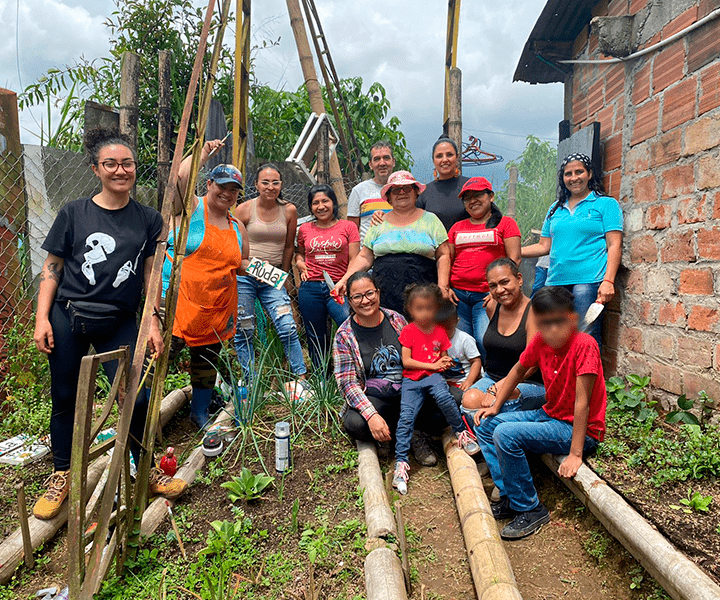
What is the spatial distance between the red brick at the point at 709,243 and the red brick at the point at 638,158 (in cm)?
81

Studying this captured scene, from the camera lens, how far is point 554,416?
9.45 feet

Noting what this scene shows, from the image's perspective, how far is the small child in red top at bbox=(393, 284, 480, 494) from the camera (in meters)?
3.30

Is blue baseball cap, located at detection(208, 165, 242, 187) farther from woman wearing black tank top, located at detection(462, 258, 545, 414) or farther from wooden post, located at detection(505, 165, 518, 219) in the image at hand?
wooden post, located at detection(505, 165, 518, 219)

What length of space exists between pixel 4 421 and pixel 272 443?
6.54 feet

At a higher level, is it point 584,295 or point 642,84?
point 642,84

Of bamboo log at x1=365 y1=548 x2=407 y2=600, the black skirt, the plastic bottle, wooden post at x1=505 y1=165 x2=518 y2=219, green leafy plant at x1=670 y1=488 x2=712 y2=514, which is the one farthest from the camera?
wooden post at x1=505 y1=165 x2=518 y2=219

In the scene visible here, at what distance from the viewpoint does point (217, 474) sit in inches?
123

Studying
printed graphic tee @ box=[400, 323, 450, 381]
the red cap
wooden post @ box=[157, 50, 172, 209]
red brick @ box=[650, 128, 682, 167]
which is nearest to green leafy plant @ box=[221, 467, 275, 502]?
printed graphic tee @ box=[400, 323, 450, 381]

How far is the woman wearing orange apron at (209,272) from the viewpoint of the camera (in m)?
3.40

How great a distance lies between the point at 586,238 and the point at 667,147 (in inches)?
32.2

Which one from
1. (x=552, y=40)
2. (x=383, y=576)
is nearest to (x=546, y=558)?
(x=383, y=576)

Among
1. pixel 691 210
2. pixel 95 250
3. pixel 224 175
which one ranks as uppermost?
pixel 224 175

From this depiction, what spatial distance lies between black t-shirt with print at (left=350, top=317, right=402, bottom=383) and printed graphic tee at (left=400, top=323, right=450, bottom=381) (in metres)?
0.06

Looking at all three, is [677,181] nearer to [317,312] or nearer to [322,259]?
[322,259]
